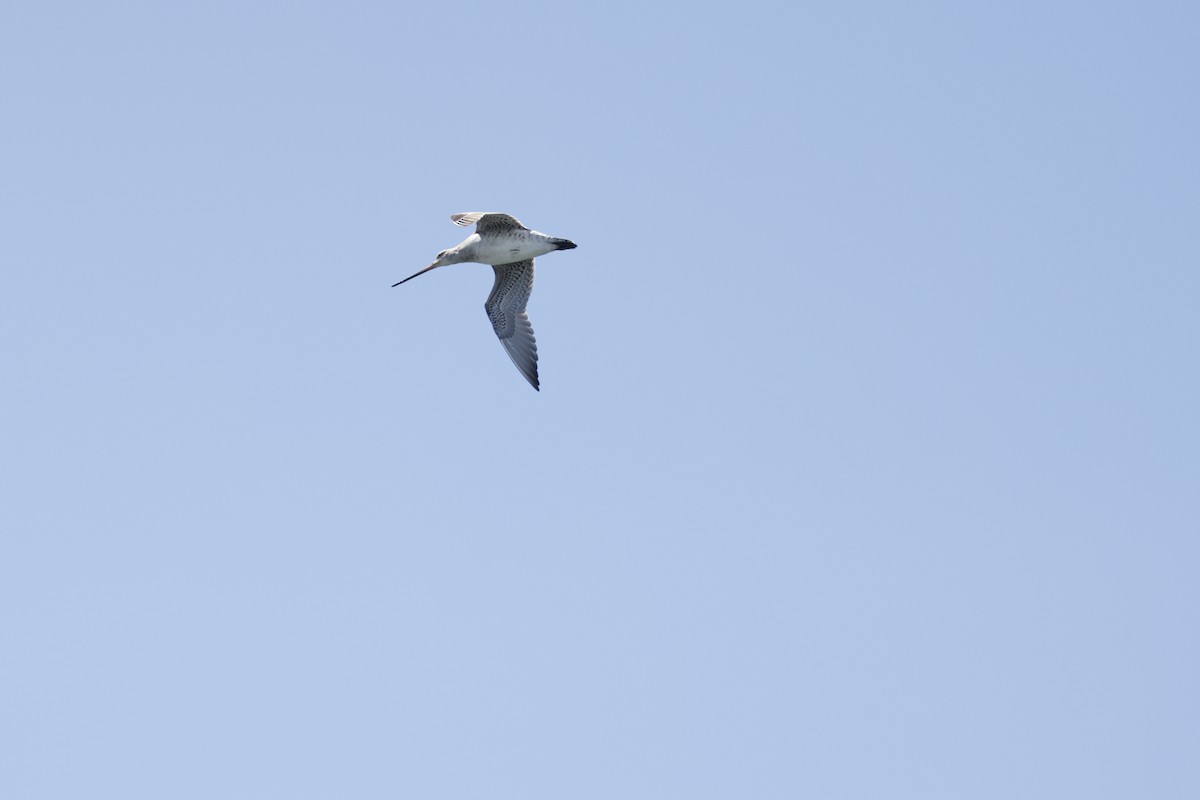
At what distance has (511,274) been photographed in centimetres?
4453

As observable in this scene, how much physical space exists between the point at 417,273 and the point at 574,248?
5.20 m

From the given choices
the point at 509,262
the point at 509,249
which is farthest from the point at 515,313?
the point at 509,249

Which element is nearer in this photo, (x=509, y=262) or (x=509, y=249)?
(x=509, y=249)

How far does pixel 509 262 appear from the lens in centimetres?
4369

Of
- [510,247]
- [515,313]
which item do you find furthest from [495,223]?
[515,313]

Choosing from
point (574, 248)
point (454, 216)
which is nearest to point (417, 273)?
point (454, 216)

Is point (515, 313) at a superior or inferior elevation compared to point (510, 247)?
inferior

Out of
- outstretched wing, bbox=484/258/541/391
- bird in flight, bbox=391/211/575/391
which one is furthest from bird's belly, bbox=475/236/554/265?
outstretched wing, bbox=484/258/541/391

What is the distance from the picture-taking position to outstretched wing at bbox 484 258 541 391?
4441 cm

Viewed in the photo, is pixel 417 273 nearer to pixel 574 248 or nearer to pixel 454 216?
pixel 454 216

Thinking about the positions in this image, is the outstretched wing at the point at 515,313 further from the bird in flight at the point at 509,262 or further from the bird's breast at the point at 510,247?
the bird's breast at the point at 510,247

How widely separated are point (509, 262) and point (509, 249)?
5.29ft

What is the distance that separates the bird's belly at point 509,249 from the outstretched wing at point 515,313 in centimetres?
169

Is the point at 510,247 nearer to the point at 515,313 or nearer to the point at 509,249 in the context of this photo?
the point at 509,249
